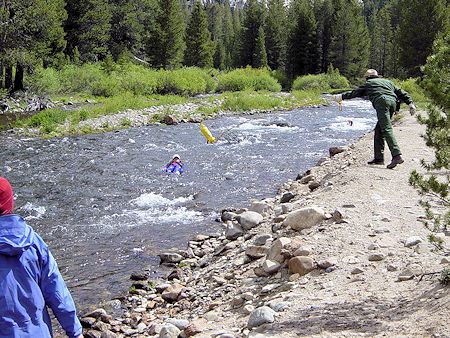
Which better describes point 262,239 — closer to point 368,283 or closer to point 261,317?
point 368,283

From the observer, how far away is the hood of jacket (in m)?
2.90

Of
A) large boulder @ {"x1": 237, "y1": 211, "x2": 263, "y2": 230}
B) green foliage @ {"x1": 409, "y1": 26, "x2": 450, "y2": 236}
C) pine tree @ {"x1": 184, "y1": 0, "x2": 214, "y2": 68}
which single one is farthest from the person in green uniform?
pine tree @ {"x1": 184, "y1": 0, "x2": 214, "y2": 68}

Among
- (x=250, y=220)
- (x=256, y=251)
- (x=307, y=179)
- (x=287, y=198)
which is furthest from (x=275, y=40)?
(x=256, y=251)

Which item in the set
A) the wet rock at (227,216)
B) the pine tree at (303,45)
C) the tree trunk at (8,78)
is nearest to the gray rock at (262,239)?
the wet rock at (227,216)

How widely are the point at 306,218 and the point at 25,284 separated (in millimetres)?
4587

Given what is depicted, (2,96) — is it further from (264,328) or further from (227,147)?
(264,328)

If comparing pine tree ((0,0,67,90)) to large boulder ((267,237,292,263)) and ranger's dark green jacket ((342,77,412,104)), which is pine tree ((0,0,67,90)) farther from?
large boulder ((267,237,292,263))

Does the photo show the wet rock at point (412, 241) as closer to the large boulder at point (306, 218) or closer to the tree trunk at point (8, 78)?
the large boulder at point (306, 218)

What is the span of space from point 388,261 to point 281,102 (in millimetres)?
29574

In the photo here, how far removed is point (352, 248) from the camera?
5.82 m

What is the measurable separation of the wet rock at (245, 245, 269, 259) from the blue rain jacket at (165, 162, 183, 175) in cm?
784

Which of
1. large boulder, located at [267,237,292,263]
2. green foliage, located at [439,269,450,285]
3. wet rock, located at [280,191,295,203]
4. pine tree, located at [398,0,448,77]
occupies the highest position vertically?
pine tree, located at [398,0,448,77]

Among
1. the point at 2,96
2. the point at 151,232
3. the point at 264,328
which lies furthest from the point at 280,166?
the point at 2,96

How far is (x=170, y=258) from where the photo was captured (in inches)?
331
